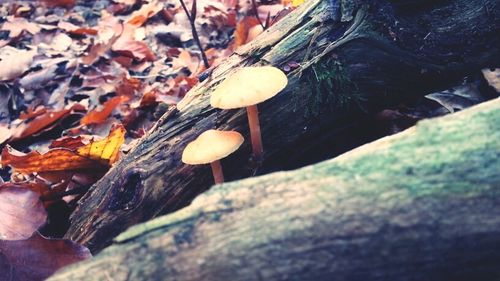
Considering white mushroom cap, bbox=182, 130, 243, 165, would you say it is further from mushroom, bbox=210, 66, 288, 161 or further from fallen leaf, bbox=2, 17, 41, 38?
fallen leaf, bbox=2, 17, 41, 38

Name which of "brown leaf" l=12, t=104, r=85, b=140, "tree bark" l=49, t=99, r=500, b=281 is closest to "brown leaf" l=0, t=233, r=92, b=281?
"tree bark" l=49, t=99, r=500, b=281

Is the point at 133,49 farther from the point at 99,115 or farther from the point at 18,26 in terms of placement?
the point at 18,26

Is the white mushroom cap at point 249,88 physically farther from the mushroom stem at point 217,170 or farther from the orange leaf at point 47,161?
the orange leaf at point 47,161

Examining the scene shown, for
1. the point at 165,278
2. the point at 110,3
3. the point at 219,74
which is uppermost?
the point at 110,3

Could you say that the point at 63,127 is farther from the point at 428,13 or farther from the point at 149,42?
the point at 428,13

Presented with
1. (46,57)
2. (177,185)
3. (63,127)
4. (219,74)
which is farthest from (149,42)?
(177,185)

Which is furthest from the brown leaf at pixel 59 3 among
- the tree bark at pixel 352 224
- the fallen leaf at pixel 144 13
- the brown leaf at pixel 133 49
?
the tree bark at pixel 352 224
